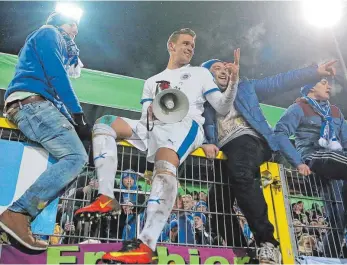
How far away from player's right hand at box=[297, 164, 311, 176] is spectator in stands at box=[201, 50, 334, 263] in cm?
34

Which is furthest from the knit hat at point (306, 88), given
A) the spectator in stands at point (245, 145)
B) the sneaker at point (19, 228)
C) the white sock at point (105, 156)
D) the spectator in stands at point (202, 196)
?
the sneaker at point (19, 228)

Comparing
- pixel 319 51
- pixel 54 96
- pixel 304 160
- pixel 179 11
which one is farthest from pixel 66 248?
pixel 319 51

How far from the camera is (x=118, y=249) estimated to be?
9.41 ft

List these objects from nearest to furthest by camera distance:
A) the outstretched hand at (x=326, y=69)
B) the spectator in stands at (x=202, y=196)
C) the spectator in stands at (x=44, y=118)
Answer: the spectator in stands at (x=44, y=118), the spectator in stands at (x=202, y=196), the outstretched hand at (x=326, y=69)

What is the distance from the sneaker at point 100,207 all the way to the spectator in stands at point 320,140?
2.04 meters

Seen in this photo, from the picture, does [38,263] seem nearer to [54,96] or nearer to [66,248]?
[66,248]

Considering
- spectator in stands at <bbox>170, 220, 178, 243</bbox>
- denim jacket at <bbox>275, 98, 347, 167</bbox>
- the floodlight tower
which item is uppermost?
the floodlight tower

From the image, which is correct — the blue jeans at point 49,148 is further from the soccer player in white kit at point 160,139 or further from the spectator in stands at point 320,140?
the spectator in stands at point 320,140

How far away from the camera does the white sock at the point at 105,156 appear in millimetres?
3012

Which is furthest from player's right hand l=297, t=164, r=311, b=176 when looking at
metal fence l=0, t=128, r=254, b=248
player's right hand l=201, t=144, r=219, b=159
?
player's right hand l=201, t=144, r=219, b=159

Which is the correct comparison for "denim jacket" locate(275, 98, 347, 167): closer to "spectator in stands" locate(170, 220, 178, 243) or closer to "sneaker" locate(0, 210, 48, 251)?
"spectator in stands" locate(170, 220, 178, 243)

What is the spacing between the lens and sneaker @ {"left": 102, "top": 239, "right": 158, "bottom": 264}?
255 centimetres

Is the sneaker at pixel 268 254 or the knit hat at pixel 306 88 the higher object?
the knit hat at pixel 306 88

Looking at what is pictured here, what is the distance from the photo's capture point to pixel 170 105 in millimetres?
3596
